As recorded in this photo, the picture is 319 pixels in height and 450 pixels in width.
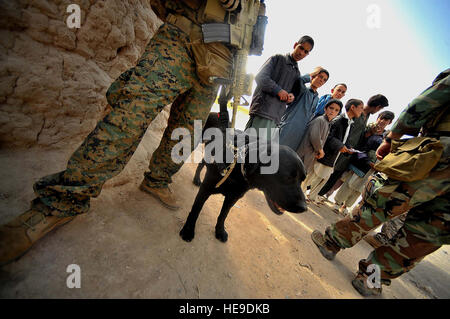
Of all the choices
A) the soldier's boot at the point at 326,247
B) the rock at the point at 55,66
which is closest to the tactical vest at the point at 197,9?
the rock at the point at 55,66

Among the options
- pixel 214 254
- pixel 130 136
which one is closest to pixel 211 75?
pixel 130 136

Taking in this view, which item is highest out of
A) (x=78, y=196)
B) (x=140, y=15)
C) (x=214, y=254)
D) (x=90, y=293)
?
(x=140, y=15)

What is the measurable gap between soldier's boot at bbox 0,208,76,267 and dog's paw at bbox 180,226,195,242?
935 mm

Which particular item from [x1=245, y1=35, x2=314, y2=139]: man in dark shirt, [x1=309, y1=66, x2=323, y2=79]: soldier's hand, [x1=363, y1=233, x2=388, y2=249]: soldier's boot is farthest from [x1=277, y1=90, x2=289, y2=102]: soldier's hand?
[x1=363, y1=233, x2=388, y2=249]: soldier's boot

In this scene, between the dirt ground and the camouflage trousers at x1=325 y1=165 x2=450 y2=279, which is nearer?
the dirt ground

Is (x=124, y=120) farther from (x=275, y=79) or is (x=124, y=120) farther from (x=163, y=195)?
(x=275, y=79)

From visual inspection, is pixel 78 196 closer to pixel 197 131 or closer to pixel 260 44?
pixel 197 131

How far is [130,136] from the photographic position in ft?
4.11

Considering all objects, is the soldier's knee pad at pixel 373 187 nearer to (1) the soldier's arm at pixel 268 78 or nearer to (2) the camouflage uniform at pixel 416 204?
(2) the camouflage uniform at pixel 416 204

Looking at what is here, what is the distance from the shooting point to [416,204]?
60.2 inches

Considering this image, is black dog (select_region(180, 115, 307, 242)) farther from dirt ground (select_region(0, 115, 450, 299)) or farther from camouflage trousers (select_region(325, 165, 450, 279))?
camouflage trousers (select_region(325, 165, 450, 279))

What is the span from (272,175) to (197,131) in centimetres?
99

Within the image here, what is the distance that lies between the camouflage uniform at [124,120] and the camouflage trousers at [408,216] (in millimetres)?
2325

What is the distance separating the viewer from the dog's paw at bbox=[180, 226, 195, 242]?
1.62m
